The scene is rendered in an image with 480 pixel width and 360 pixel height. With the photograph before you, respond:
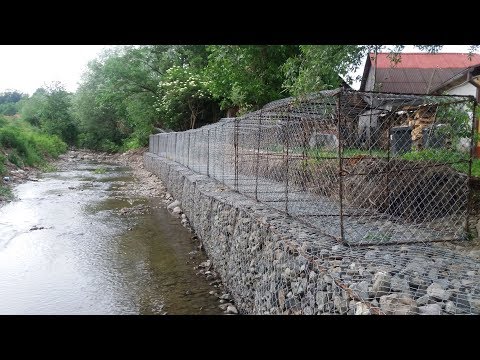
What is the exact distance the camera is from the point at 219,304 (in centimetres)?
566

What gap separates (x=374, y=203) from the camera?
559cm

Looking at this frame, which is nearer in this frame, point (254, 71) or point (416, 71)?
point (254, 71)

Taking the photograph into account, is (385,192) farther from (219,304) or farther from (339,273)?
(339,273)

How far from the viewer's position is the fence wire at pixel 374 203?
9.30 feet

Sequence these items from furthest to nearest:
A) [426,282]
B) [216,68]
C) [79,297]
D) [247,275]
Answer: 1. [216,68]
2. [79,297]
3. [247,275]
4. [426,282]

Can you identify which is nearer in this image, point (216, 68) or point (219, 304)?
point (219, 304)

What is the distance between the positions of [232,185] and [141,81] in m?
19.5

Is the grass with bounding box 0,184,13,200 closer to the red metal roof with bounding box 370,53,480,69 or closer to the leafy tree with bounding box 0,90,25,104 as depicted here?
the red metal roof with bounding box 370,53,480,69

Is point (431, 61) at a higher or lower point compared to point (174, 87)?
higher

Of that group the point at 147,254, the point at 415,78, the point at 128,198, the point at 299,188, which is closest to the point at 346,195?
the point at 299,188

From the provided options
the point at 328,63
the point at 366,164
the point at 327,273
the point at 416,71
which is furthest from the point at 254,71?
the point at 327,273

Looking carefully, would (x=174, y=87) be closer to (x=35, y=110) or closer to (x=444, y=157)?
(x=444, y=157)

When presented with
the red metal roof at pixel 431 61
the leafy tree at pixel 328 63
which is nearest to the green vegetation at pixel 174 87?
the leafy tree at pixel 328 63

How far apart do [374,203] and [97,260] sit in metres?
4.94
